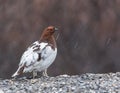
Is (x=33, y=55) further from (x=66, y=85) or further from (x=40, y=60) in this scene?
(x=66, y=85)

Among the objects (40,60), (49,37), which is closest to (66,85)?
(40,60)

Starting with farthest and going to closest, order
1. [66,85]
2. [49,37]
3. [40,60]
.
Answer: [49,37] → [40,60] → [66,85]

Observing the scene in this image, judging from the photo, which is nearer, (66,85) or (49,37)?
(66,85)

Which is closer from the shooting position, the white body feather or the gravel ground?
the gravel ground

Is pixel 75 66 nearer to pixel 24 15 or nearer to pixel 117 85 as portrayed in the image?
pixel 24 15

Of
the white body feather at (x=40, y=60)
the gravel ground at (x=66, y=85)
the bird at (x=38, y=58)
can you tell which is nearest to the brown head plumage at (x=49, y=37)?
the bird at (x=38, y=58)

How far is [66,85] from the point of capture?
650 inches

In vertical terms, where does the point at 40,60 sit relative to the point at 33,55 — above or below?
below

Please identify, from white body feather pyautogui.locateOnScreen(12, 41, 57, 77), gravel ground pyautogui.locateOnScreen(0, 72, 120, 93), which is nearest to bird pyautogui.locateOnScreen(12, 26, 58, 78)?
white body feather pyautogui.locateOnScreen(12, 41, 57, 77)

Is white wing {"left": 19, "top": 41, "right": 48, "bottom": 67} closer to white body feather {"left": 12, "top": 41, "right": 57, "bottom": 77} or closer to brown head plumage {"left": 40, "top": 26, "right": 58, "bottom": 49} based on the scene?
white body feather {"left": 12, "top": 41, "right": 57, "bottom": 77}

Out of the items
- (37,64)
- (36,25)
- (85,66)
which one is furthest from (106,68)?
(37,64)

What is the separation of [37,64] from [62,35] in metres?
13.1

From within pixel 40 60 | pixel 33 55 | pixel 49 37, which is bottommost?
pixel 40 60

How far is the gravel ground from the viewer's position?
16.1 metres
